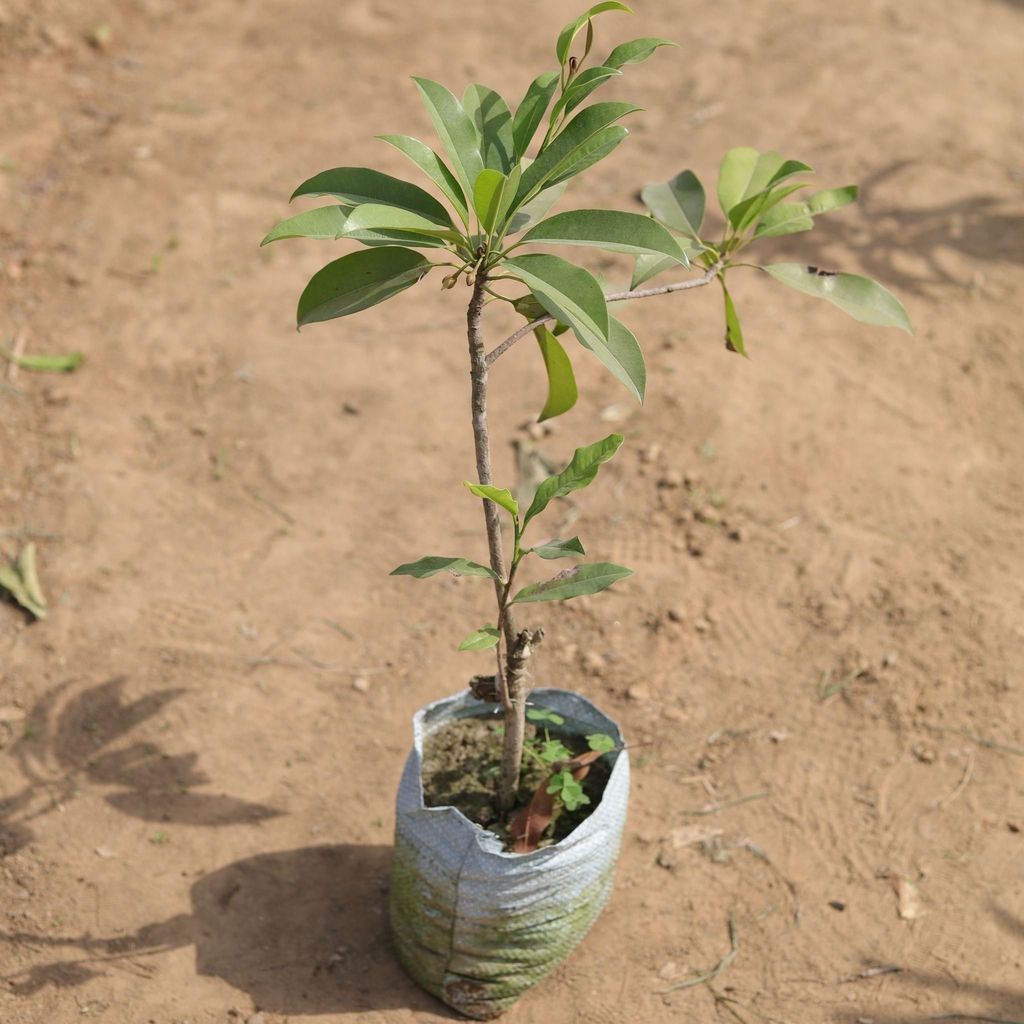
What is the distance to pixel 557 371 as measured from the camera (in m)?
2.11

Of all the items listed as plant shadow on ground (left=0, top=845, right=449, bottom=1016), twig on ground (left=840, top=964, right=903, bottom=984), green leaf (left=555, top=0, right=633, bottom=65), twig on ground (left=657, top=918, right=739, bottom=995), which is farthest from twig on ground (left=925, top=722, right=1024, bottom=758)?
green leaf (left=555, top=0, right=633, bottom=65)

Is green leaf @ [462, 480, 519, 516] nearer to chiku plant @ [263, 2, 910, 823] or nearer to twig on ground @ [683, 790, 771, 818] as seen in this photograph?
chiku plant @ [263, 2, 910, 823]

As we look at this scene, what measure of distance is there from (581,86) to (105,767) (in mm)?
2144

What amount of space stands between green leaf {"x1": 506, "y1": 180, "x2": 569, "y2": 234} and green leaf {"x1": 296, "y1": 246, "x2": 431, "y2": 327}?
175 millimetres

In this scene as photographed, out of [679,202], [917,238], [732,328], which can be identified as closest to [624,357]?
[732,328]

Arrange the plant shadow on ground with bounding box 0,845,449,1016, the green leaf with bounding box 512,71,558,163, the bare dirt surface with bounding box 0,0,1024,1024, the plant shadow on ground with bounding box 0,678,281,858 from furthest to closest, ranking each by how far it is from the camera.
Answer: the plant shadow on ground with bounding box 0,678,281,858 < the bare dirt surface with bounding box 0,0,1024,1024 < the plant shadow on ground with bounding box 0,845,449,1016 < the green leaf with bounding box 512,71,558,163

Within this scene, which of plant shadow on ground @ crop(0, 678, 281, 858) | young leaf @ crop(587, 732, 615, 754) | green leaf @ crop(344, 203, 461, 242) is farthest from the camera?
plant shadow on ground @ crop(0, 678, 281, 858)

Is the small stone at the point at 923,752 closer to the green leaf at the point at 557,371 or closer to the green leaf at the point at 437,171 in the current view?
the green leaf at the point at 557,371

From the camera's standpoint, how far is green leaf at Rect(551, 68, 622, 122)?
1.69m

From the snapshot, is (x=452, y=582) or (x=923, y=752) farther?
(x=452, y=582)

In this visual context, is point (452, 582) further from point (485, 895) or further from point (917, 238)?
point (917, 238)

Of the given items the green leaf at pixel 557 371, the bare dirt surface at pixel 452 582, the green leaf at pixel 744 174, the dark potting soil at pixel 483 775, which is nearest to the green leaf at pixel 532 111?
the green leaf at pixel 557 371

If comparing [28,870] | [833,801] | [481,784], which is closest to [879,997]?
[833,801]

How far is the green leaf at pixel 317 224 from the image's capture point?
161 cm
